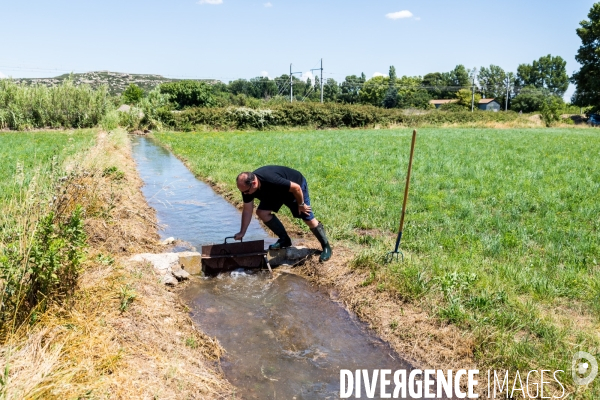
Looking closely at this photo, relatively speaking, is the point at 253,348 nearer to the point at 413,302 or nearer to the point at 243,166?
the point at 413,302

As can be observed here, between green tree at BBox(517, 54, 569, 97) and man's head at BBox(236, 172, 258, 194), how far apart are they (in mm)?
107800

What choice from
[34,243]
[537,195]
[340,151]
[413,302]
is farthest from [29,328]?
[340,151]

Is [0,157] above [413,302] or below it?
above

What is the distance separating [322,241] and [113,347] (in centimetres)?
347

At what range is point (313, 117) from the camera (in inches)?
1594

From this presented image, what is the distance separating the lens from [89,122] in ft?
115

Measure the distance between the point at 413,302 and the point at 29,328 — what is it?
12.6ft

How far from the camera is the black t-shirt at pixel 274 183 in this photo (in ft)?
20.2

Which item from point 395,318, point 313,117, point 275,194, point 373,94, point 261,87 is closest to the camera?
point 395,318

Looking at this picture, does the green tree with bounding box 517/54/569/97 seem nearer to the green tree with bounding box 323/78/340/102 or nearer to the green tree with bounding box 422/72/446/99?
the green tree with bounding box 422/72/446/99

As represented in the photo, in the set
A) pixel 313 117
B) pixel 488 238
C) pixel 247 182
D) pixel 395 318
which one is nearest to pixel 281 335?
pixel 395 318

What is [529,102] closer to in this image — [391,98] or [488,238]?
[391,98]

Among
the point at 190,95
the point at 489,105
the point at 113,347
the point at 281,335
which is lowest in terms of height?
the point at 281,335

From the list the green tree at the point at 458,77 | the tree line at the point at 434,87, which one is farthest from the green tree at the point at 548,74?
the green tree at the point at 458,77
